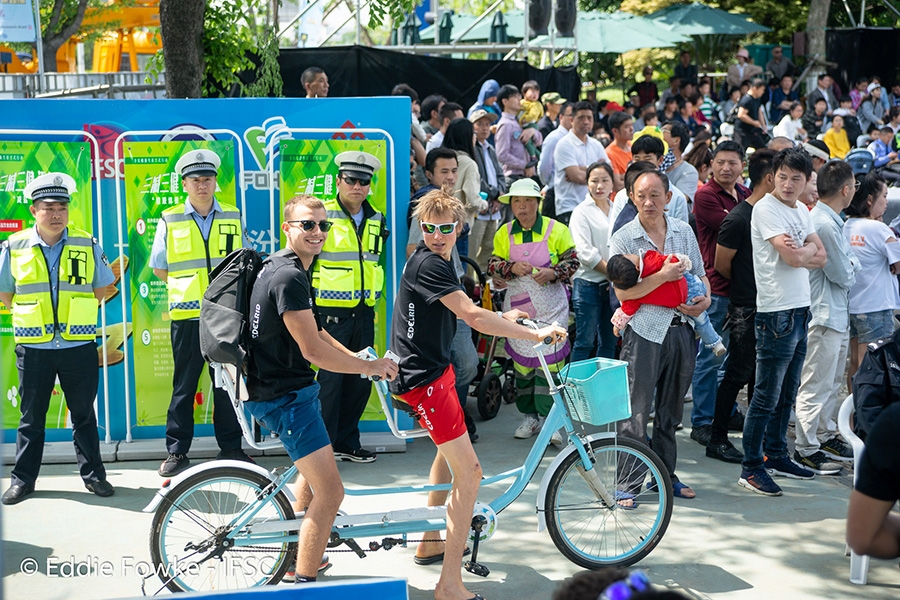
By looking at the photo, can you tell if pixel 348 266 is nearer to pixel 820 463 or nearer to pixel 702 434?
pixel 702 434

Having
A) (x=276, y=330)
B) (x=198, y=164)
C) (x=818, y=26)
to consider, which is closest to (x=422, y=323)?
(x=276, y=330)

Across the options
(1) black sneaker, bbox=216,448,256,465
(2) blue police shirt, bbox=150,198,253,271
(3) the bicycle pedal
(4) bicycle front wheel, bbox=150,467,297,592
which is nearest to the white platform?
(1) black sneaker, bbox=216,448,256,465

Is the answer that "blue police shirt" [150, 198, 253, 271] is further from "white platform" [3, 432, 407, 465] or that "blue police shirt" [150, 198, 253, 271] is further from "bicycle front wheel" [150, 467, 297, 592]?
"bicycle front wheel" [150, 467, 297, 592]

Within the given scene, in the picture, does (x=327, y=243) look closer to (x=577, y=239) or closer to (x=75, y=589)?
(x=577, y=239)

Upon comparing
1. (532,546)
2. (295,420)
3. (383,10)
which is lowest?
(532,546)

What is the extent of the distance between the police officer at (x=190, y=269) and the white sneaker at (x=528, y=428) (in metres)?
2.02

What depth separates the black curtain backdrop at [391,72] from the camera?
50.6 ft

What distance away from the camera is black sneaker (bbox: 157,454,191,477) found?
21.2 feet

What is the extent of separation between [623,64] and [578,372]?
29.4m

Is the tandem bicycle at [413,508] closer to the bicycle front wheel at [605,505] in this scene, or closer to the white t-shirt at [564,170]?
the bicycle front wheel at [605,505]

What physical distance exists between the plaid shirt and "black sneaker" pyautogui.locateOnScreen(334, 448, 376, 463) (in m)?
2.14

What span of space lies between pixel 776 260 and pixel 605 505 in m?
2.05

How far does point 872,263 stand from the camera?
6.76 m

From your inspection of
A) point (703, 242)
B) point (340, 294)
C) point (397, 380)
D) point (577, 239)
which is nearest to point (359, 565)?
point (397, 380)
